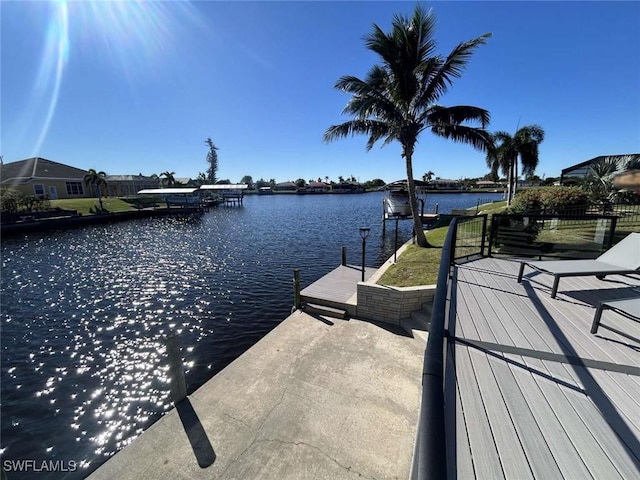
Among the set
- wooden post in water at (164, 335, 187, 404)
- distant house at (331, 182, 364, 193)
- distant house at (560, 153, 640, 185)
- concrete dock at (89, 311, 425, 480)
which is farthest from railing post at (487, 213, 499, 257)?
distant house at (331, 182, 364, 193)

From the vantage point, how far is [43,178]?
40125mm

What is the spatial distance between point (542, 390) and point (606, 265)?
3695 millimetres

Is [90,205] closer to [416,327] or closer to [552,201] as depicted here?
[416,327]

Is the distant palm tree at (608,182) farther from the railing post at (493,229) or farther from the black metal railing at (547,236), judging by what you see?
the railing post at (493,229)

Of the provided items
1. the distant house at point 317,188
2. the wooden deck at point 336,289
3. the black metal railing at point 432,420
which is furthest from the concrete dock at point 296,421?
the distant house at point 317,188

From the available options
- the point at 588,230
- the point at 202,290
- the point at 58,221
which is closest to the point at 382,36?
the point at 588,230

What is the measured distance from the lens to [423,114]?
1193 centimetres

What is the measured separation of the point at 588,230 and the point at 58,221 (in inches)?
1564

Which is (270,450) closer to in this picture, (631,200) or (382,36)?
(382,36)

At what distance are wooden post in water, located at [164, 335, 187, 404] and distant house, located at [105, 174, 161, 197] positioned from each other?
216 feet

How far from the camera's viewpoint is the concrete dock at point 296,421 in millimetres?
3443

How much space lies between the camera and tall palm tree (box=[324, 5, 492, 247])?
1080cm

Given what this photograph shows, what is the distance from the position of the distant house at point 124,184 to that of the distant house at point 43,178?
34.3 ft

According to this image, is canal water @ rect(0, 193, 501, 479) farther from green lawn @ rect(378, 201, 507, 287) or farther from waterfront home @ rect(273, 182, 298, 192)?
waterfront home @ rect(273, 182, 298, 192)
